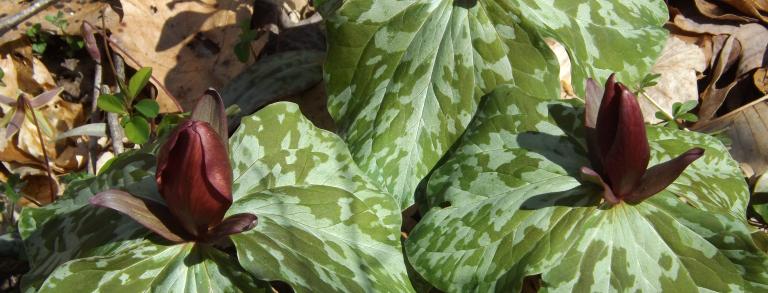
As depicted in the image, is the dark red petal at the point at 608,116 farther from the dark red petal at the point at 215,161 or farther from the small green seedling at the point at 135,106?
the small green seedling at the point at 135,106

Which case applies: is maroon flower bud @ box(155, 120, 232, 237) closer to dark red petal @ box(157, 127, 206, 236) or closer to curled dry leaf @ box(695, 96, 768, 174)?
dark red petal @ box(157, 127, 206, 236)

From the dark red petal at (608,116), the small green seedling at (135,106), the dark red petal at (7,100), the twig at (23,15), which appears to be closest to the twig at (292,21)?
the small green seedling at (135,106)

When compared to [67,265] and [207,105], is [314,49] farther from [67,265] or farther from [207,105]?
[67,265]

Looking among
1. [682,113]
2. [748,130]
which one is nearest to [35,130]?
[682,113]

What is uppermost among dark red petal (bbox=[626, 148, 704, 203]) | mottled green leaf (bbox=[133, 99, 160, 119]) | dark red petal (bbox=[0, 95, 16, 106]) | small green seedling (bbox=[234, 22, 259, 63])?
dark red petal (bbox=[626, 148, 704, 203])

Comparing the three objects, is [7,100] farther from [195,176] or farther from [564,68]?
[564,68]

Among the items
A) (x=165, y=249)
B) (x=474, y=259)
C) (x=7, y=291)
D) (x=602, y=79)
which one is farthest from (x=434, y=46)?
(x=7, y=291)

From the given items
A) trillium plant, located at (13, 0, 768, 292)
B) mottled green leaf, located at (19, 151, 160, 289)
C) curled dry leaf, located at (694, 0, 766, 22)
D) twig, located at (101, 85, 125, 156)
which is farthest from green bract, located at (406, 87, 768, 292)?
twig, located at (101, 85, 125, 156)
